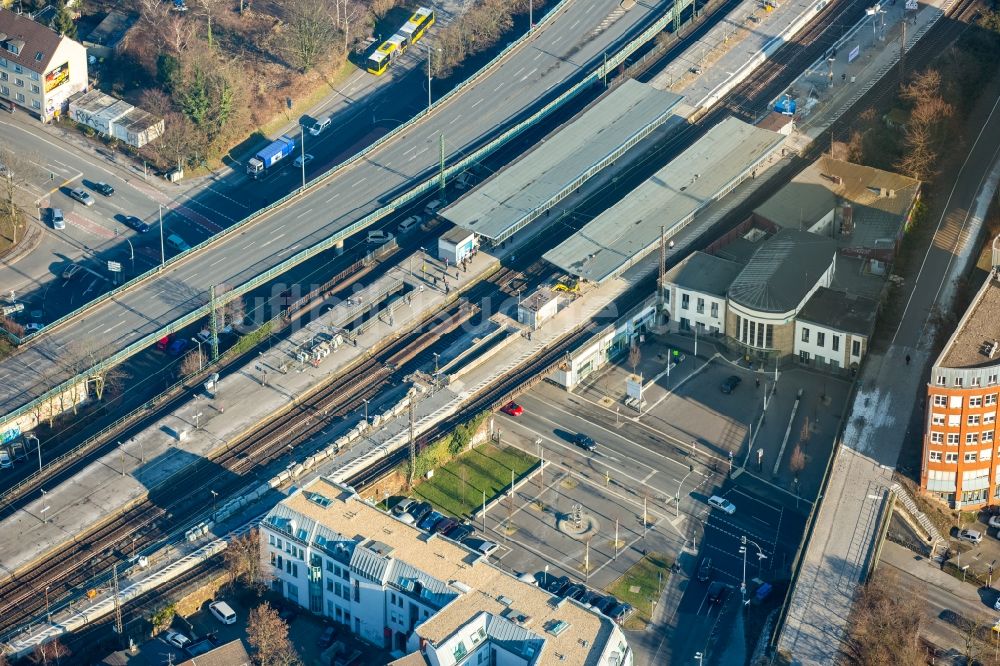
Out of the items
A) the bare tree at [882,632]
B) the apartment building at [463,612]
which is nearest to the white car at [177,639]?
the apartment building at [463,612]

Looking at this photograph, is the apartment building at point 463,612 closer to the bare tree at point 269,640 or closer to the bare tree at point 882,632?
the bare tree at point 269,640

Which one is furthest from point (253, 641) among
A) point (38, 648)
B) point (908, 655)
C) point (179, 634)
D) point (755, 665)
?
point (908, 655)

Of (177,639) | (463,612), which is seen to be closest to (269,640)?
(177,639)

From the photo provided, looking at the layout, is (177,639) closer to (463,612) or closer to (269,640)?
(269,640)

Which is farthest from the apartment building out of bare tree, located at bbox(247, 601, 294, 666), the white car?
the white car

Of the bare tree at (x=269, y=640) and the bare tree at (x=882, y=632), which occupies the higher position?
the bare tree at (x=882, y=632)
